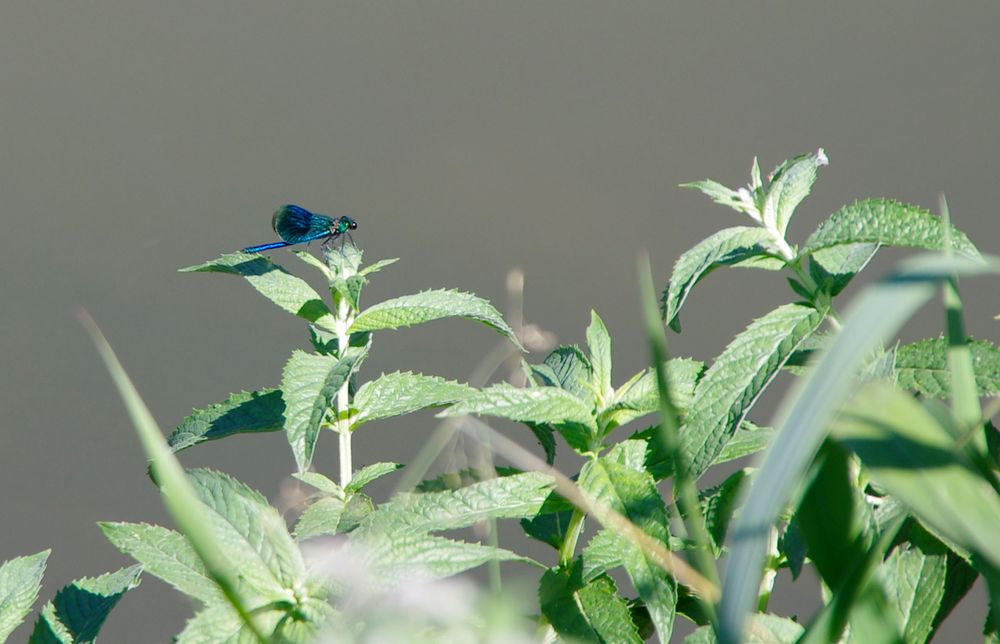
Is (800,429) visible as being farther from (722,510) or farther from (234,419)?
(234,419)

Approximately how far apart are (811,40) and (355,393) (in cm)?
100

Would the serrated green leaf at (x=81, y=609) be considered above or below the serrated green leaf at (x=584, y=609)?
below

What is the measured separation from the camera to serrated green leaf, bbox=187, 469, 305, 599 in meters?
0.57

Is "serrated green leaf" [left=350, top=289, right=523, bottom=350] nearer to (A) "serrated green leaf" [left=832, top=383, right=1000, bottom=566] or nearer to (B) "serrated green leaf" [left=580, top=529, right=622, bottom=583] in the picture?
(B) "serrated green leaf" [left=580, top=529, right=622, bottom=583]

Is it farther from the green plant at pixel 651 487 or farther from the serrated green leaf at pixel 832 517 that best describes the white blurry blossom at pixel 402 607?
the serrated green leaf at pixel 832 517

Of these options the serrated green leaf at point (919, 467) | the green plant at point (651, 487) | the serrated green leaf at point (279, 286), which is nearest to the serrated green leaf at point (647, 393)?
the green plant at point (651, 487)

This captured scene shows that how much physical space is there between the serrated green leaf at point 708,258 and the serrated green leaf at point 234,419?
28cm

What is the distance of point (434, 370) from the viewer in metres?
1.60

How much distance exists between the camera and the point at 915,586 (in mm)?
552

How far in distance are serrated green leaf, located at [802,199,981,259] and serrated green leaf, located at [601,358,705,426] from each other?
11 cm

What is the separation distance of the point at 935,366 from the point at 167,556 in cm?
47

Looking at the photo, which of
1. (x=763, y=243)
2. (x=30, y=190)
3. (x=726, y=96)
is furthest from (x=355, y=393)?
(x=30, y=190)

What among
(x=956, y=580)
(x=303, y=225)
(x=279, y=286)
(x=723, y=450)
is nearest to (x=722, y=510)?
(x=723, y=450)

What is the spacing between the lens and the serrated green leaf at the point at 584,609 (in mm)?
612
